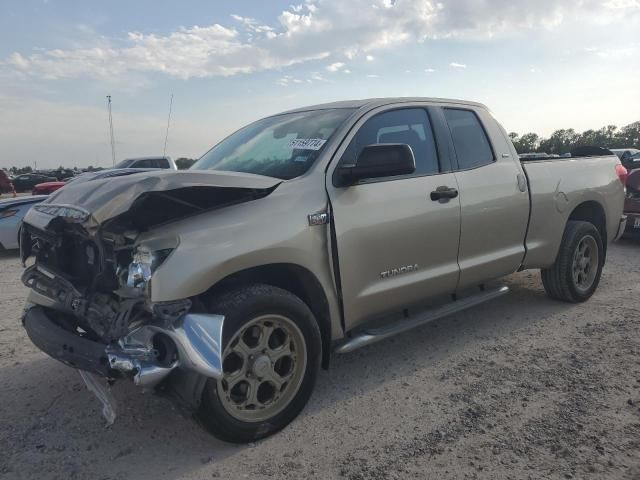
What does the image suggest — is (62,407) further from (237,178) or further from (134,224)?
(237,178)

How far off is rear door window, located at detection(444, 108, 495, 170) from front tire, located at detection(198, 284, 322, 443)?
6.53 ft

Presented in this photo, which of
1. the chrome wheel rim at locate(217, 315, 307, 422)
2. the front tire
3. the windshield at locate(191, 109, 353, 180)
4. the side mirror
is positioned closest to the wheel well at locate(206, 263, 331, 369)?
the front tire

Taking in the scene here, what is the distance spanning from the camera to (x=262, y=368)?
2887 mm

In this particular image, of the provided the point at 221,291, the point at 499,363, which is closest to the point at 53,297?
the point at 221,291

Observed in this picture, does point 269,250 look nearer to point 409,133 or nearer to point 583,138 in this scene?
point 409,133

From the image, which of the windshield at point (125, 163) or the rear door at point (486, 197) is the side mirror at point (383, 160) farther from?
the windshield at point (125, 163)

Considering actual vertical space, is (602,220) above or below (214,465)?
above

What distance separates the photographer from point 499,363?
3859mm

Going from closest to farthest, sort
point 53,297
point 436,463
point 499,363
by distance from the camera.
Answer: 1. point 436,463
2. point 53,297
3. point 499,363

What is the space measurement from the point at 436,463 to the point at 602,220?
3882mm

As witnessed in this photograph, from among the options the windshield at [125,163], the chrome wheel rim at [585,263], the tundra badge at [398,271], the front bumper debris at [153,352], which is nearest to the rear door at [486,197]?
the tundra badge at [398,271]

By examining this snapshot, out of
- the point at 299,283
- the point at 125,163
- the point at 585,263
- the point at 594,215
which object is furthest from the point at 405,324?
the point at 125,163

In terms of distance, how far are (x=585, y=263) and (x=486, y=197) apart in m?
1.92

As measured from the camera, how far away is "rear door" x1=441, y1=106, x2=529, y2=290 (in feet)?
13.3
